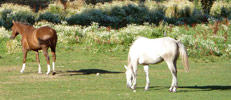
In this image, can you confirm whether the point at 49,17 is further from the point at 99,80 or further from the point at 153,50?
the point at 153,50

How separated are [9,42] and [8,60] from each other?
307cm

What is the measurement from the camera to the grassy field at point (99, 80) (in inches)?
587

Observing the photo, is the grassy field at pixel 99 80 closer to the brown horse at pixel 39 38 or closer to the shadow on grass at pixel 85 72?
the shadow on grass at pixel 85 72

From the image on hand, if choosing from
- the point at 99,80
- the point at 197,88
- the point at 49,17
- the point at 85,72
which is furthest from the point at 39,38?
the point at 49,17

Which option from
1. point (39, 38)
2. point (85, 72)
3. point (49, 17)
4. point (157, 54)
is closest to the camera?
point (157, 54)

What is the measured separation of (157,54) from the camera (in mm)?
15633

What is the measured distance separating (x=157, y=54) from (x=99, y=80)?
4.26m

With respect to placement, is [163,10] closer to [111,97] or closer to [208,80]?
[208,80]

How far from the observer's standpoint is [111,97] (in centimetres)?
1449

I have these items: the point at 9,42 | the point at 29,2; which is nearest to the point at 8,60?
the point at 9,42

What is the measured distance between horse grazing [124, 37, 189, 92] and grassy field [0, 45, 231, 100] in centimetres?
59

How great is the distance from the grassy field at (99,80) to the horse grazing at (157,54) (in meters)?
0.59

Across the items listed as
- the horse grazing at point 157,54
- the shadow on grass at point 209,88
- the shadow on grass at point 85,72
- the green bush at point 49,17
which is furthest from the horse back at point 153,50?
the green bush at point 49,17

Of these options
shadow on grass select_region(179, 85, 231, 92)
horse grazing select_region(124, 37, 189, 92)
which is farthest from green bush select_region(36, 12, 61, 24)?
horse grazing select_region(124, 37, 189, 92)
